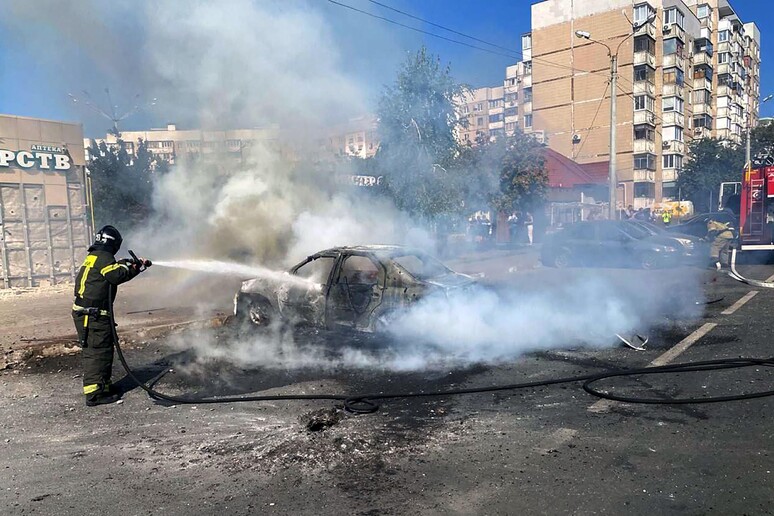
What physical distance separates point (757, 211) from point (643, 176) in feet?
109

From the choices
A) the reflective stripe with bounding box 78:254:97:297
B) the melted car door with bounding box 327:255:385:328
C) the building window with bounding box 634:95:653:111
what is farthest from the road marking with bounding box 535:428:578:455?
the building window with bounding box 634:95:653:111

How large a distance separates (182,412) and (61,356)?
325 cm

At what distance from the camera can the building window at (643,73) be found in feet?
149

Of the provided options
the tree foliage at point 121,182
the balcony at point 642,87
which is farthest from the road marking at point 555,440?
the balcony at point 642,87

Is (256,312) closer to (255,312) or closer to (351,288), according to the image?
(255,312)

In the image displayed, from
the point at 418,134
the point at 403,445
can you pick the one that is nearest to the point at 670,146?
the point at 418,134

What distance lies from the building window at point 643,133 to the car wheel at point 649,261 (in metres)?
36.0

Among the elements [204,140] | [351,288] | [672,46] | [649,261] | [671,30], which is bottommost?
[649,261]

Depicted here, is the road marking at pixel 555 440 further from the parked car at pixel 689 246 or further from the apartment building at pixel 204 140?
the parked car at pixel 689 246

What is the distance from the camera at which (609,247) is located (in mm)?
14742

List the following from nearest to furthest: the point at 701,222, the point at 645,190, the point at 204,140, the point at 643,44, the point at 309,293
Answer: the point at 309,293, the point at 204,140, the point at 701,222, the point at 643,44, the point at 645,190

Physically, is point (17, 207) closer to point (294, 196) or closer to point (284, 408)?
point (294, 196)

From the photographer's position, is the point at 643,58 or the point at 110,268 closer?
the point at 110,268

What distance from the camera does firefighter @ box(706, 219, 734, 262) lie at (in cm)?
1468
